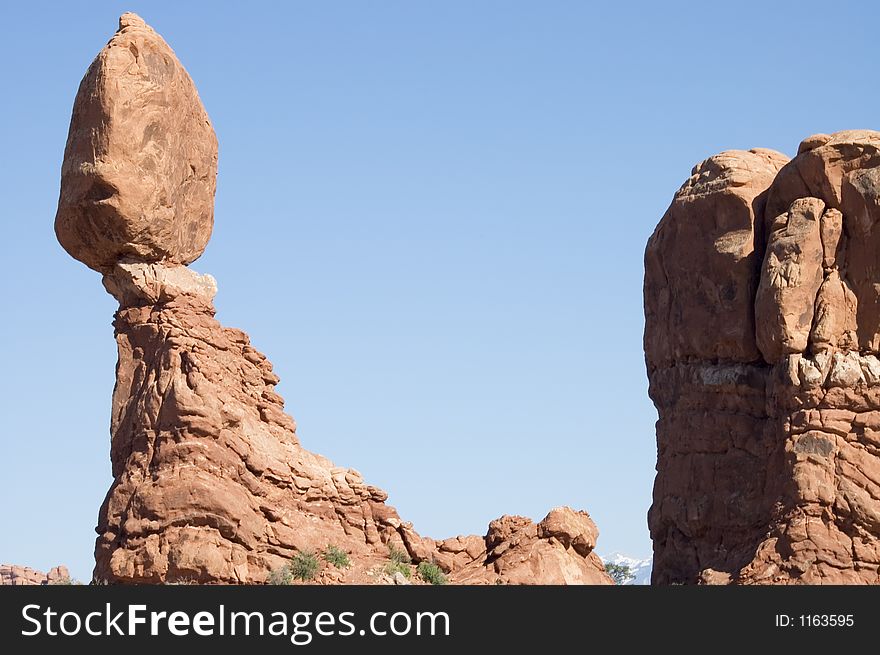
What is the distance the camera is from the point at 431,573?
147ft

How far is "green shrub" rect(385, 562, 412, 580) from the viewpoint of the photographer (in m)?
44.2

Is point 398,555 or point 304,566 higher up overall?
point 398,555

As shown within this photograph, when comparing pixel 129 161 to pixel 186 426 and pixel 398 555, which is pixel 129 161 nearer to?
pixel 186 426

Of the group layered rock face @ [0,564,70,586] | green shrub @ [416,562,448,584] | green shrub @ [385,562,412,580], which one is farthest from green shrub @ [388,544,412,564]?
layered rock face @ [0,564,70,586]

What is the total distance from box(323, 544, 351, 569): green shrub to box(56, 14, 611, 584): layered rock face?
0.18m

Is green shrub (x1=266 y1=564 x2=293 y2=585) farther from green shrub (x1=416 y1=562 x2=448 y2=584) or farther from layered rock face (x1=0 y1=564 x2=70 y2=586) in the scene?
layered rock face (x1=0 y1=564 x2=70 y2=586)

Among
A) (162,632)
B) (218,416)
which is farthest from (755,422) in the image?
(162,632)

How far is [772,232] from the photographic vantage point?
167 feet

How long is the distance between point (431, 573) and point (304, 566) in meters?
3.03

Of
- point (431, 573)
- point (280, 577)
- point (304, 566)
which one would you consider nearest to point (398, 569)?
point (431, 573)

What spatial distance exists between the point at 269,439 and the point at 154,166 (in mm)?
5901

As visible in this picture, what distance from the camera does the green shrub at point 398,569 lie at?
1741 inches

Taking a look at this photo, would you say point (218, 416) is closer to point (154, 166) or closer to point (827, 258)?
point (154, 166)

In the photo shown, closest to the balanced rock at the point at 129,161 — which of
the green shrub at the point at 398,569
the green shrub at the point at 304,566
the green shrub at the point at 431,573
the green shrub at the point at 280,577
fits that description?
the green shrub at the point at 304,566
